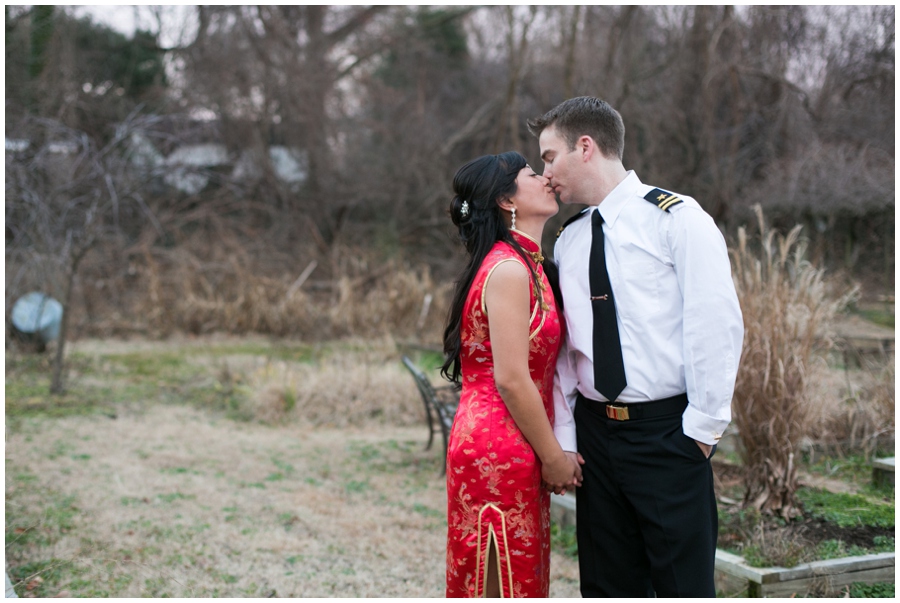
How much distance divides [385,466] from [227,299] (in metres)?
8.54

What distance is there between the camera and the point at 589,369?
8.15 ft

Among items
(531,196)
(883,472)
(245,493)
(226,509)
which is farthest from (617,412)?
(245,493)

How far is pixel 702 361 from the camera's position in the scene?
2.25 m

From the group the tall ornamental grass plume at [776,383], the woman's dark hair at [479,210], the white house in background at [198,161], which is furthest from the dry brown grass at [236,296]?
the woman's dark hair at [479,210]

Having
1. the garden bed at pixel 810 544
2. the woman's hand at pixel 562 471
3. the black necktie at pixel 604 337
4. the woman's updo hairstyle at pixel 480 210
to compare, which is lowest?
the garden bed at pixel 810 544

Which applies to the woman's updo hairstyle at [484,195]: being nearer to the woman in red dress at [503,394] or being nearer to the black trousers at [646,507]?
the woman in red dress at [503,394]

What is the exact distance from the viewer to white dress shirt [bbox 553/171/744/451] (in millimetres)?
2240

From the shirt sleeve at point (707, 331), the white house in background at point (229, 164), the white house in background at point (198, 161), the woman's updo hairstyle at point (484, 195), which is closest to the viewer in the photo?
the shirt sleeve at point (707, 331)

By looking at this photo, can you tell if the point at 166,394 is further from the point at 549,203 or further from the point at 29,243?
the point at 549,203

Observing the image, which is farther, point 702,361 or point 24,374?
point 24,374

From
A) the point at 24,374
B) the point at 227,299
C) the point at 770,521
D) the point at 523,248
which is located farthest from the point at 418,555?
the point at 227,299

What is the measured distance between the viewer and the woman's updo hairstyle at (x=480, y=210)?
2.57 metres

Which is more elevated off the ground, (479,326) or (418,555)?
(479,326)

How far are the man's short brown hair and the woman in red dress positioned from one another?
0.17 meters
